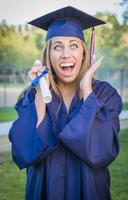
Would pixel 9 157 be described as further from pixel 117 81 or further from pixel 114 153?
pixel 114 153

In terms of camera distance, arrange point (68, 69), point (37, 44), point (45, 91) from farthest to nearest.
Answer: point (37, 44), point (68, 69), point (45, 91)

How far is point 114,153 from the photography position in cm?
132

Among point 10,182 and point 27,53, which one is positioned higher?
point 27,53

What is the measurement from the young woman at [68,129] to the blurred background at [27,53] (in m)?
0.81

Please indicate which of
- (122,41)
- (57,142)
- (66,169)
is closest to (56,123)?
(57,142)

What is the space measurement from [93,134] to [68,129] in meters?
0.09

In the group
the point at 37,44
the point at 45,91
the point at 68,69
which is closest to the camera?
the point at 45,91

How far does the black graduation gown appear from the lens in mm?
1264

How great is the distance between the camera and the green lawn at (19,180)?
2.21 meters

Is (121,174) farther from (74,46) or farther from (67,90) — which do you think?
(74,46)

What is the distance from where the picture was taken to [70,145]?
1260 mm

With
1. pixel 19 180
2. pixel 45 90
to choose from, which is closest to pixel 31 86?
pixel 45 90

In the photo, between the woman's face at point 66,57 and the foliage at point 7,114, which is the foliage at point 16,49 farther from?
the woman's face at point 66,57

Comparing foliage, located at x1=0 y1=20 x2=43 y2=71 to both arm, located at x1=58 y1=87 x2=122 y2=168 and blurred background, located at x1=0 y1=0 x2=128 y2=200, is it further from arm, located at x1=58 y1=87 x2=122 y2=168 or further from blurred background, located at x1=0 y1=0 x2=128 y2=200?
arm, located at x1=58 y1=87 x2=122 y2=168
